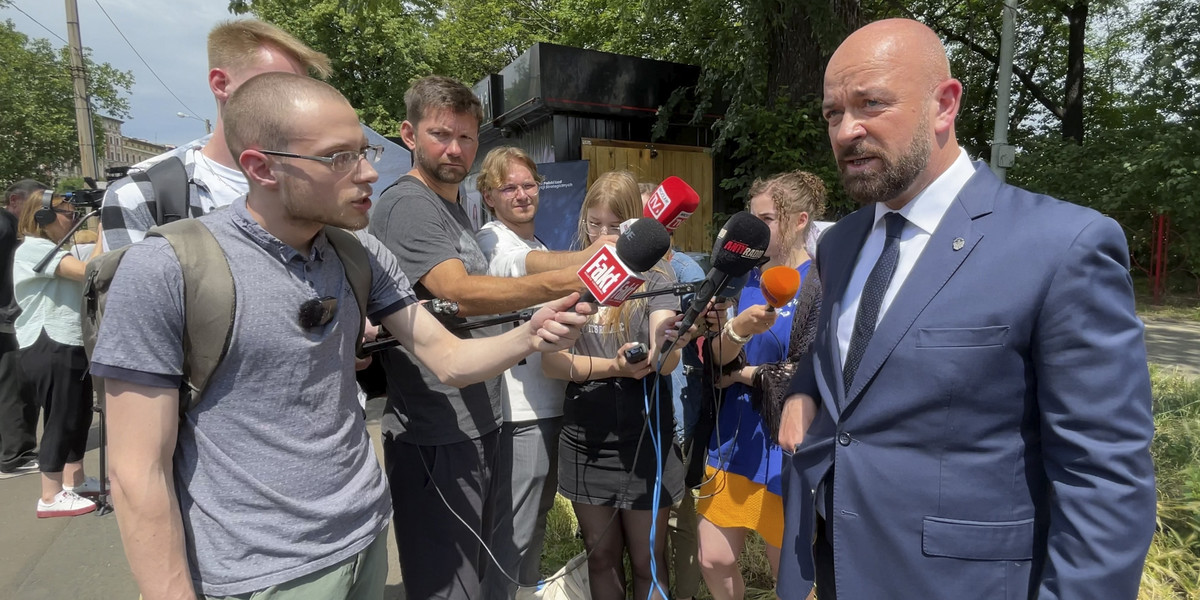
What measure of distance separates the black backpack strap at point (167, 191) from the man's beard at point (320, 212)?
643 mm

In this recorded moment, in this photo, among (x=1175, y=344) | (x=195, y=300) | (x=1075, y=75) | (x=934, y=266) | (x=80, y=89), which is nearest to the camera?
(x=195, y=300)

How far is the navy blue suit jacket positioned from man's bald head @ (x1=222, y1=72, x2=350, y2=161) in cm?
145

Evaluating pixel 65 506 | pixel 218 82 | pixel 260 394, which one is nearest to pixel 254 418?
pixel 260 394

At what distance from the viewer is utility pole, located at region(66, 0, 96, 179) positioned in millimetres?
11930

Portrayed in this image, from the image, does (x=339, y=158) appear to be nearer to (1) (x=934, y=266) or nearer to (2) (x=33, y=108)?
(1) (x=934, y=266)

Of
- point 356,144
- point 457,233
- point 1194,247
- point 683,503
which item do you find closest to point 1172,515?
point 683,503

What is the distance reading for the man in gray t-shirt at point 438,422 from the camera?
2.05 m

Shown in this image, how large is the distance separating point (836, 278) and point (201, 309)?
1.60m

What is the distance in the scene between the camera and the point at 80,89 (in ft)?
41.1

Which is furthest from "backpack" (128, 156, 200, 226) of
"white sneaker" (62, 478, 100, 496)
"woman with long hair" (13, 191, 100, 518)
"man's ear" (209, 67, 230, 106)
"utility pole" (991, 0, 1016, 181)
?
"utility pole" (991, 0, 1016, 181)

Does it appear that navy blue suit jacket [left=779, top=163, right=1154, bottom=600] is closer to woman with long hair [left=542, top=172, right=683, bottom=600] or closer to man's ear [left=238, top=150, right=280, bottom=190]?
woman with long hair [left=542, top=172, right=683, bottom=600]

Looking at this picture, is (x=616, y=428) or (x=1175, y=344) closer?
(x=616, y=428)

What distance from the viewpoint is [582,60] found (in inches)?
311

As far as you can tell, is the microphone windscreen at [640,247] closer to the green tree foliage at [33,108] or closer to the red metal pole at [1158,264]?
the red metal pole at [1158,264]
